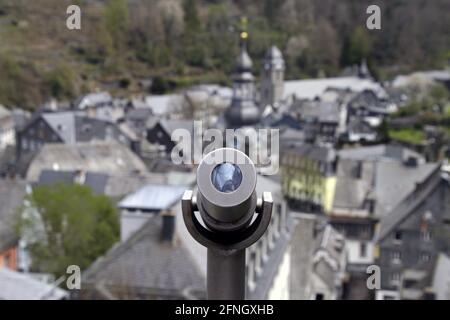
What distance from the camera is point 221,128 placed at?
22.9m

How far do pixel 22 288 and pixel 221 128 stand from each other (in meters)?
14.7

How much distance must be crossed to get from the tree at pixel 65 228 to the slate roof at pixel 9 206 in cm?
69

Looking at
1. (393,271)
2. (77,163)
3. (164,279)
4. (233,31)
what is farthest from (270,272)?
(233,31)

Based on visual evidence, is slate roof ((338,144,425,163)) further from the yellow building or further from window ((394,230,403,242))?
window ((394,230,403,242))

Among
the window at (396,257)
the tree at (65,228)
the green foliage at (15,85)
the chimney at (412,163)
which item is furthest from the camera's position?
the green foliage at (15,85)

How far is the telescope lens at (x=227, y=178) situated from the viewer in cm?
144

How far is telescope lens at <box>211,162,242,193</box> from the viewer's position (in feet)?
4.72

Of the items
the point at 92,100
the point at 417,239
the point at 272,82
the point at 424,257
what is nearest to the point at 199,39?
the point at 272,82

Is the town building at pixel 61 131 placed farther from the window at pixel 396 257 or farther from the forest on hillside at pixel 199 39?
the forest on hillside at pixel 199 39

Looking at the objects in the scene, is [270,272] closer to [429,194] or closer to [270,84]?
[429,194]

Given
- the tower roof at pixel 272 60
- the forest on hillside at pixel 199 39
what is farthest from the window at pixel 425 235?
the forest on hillside at pixel 199 39

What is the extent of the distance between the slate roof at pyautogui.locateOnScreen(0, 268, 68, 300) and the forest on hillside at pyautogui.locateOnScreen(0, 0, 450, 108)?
3433cm

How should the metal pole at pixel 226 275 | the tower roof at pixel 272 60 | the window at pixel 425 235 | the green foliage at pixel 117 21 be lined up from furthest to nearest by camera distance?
the green foliage at pixel 117 21
the tower roof at pixel 272 60
the window at pixel 425 235
the metal pole at pixel 226 275

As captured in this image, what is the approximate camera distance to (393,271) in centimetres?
1416
